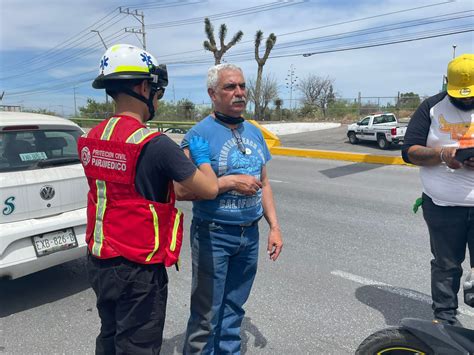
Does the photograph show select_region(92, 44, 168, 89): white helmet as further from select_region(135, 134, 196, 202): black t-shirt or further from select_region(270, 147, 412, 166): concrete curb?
select_region(270, 147, 412, 166): concrete curb

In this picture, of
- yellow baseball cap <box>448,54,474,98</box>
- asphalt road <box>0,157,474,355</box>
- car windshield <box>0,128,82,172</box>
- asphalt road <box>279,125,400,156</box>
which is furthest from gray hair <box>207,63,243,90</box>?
asphalt road <box>279,125,400,156</box>

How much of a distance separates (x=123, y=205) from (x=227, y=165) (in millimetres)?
688

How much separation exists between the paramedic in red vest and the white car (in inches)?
69.5

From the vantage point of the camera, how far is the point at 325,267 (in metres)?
4.45

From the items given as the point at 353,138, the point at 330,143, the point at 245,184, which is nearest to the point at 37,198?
the point at 245,184

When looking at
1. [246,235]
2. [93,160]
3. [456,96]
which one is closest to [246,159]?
[246,235]

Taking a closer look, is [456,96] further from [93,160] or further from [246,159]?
[93,160]

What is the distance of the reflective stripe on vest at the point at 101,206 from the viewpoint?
190cm

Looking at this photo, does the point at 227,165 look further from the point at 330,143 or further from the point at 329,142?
the point at 329,142

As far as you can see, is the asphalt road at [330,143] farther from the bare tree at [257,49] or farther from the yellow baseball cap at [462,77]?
the yellow baseball cap at [462,77]

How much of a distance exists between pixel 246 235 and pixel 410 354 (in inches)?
41.6

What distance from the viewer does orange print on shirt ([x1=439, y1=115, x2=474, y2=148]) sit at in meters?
2.61

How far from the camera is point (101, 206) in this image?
6.37 feet

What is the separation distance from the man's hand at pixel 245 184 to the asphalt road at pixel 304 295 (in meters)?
1.33
